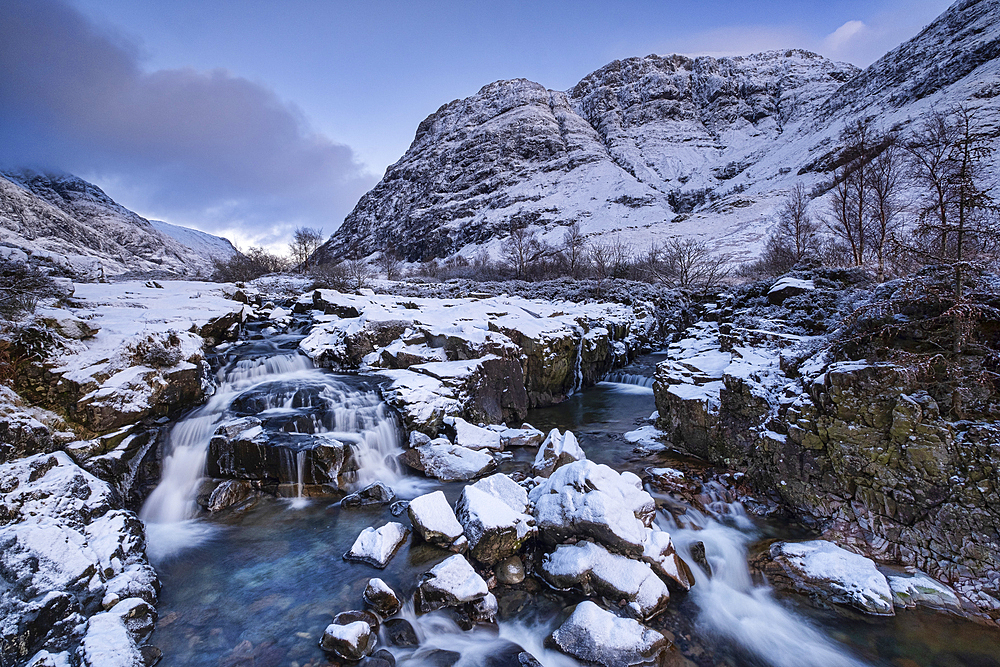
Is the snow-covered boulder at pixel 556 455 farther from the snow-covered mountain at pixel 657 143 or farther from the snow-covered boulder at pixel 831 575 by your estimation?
the snow-covered mountain at pixel 657 143

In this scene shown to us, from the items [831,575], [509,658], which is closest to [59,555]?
[509,658]

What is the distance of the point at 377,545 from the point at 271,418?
4204 millimetres

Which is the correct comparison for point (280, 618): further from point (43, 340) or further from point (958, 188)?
point (958, 188)

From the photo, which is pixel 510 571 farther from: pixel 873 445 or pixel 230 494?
pixel 873 445

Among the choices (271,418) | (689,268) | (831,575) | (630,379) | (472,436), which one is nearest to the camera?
(831,575)

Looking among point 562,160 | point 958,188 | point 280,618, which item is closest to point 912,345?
point 958,188

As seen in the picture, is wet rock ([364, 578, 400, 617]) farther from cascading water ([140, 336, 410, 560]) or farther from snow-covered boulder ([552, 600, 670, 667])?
cascading water ([140, 336, 410, 560])

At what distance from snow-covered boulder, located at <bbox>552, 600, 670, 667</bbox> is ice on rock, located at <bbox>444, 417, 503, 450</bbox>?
4606 mm

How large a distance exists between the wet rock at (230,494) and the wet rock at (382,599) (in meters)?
3.73

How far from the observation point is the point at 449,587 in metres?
4.68

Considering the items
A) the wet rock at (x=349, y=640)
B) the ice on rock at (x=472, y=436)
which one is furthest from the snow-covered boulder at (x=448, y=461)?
the wet rock at (x=349, y=640)

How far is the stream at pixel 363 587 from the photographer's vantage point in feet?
13.7

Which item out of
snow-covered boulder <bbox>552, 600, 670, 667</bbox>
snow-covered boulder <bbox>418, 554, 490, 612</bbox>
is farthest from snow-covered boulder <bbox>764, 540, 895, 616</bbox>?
snow-covered boulder <bbox>418, 554, 490, 612</bbox>

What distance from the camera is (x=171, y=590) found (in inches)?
197
